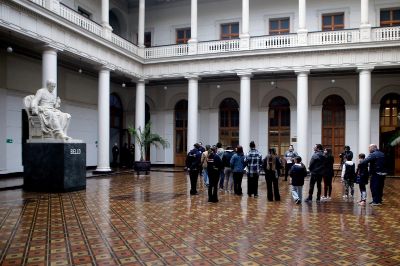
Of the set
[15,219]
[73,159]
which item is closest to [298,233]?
[15,219]

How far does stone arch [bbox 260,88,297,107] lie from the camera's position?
2378cm

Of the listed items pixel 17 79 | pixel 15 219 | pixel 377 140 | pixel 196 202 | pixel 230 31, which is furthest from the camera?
pixel 230 31

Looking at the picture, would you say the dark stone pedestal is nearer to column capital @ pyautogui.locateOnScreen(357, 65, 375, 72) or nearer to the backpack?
the backpack

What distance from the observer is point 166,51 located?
76.7 feet

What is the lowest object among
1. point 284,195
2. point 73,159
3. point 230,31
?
point 284,195

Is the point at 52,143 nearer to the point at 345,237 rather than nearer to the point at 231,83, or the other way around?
the point at 345,237

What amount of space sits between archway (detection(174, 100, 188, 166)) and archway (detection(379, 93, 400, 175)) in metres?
12.4

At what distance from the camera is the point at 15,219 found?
800 cm

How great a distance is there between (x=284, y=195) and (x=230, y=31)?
15.0 meters

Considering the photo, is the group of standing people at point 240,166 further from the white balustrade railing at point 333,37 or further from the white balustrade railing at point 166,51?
the white balustrade railing at point 166,51

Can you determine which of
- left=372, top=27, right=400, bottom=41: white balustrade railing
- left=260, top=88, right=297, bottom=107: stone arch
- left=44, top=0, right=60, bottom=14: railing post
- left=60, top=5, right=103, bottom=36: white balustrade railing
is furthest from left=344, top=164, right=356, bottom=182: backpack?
left=60, top=5, right=103, bottom=36: white balustrade railing

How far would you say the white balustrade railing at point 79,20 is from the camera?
16733 mm

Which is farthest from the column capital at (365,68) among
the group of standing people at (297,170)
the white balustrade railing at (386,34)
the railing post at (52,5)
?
the railing post at (52,5)

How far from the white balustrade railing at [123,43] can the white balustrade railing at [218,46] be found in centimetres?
393
